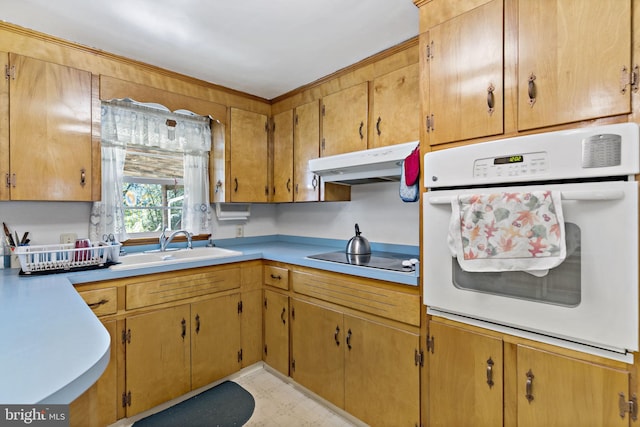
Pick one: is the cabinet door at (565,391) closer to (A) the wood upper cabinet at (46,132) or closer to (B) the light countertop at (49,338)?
(B) the light countertop at (49,338)

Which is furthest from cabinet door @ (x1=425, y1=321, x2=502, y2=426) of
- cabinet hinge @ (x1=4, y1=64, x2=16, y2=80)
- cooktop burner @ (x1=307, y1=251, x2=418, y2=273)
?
cabinet hinge @ (x1=4, y1=64, x2=16, y2=80)

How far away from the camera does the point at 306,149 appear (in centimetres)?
261

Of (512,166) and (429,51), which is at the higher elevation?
(429,51)

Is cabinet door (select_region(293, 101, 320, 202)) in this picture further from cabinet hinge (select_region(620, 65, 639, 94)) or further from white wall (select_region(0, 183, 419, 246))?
cabinet hinge (select_region(620, 65, 639, 94))

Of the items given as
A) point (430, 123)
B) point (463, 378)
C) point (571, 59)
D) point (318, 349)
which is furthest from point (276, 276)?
point (571, 59)

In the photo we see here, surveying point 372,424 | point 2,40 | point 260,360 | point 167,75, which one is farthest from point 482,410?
point 2,40

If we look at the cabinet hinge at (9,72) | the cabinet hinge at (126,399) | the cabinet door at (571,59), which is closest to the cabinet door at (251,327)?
the cabinet hinge at (126,399)

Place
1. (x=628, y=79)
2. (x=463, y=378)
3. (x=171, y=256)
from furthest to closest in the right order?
1. (x=171, y=256)
2. (x=463, y=378)
3. (x=628, y=79)

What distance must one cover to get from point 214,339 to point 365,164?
1.62 meters

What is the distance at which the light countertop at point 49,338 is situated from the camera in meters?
0.60

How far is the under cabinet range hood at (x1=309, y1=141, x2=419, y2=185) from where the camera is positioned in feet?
5.90

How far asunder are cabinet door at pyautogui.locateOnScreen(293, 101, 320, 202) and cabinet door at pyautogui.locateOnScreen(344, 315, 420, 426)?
1114 millimetres

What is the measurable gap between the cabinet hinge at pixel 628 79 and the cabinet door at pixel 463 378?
1.02 m

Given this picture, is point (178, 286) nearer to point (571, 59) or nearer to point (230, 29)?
point (230, 29)
